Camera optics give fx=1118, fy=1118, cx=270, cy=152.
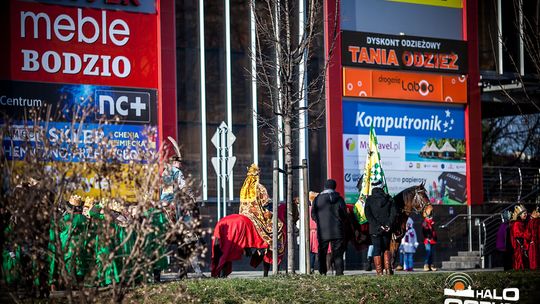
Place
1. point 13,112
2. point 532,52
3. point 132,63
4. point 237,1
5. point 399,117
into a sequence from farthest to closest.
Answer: point 399,117
point 237,1
point 132,63
point 13,112
point 532,52

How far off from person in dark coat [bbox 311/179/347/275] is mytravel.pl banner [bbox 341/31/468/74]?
38.3ft

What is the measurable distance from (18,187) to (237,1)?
19.1 meters

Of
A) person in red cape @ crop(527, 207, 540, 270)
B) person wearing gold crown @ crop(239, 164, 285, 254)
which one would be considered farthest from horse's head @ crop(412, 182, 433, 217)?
person in red cape @ crop(527, 207, 540, 270)

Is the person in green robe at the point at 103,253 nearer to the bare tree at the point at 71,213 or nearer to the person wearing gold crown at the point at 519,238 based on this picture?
the bare tree at the point at 71,213

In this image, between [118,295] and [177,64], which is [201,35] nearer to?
[177,64]

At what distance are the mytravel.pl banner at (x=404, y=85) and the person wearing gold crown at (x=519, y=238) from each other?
23.1 ft

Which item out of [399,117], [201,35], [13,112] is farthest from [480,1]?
[13,112]

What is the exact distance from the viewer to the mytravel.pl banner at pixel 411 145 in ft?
109

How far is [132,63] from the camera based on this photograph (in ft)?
96.2

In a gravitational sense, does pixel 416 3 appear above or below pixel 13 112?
above

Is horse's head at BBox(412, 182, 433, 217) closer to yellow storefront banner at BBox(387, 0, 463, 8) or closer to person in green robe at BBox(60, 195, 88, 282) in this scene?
person in green robe at BBox(60, 195, 88, 282)

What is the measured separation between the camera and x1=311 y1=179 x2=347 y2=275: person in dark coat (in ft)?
71.4

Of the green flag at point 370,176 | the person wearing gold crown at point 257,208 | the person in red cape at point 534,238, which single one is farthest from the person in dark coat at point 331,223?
the person in red cape at point 534,238

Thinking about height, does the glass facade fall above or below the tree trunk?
above
